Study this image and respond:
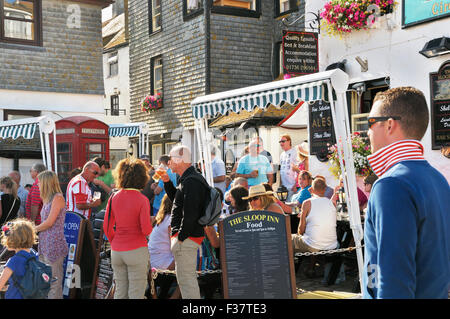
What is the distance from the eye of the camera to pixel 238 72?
19531mm

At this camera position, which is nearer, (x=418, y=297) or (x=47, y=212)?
(x=418, y=297)

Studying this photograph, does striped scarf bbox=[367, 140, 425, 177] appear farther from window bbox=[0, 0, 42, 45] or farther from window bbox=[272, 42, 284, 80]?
window bbox=[272, 42, 284, 80]

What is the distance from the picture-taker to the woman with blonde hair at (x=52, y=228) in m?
6.35

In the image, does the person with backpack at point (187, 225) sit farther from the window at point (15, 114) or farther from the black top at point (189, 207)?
the window at point (15, 114)

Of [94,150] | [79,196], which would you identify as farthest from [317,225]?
[94,150]

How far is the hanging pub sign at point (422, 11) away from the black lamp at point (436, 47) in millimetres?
462

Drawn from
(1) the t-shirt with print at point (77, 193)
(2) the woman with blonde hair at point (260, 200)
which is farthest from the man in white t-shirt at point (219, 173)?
(2) the woman with blonde hair at point (260, 200)

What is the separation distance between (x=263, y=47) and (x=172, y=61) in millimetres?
3400

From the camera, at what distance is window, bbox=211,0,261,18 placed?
19.2m

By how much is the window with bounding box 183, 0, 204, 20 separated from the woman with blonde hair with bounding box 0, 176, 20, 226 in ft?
39.9

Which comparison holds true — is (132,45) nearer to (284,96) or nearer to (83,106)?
(83,106)

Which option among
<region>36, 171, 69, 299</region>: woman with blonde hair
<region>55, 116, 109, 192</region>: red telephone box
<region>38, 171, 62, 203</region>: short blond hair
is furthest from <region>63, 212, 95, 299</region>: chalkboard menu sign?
<region>55, 116, 109, 192</region>: red telephone box

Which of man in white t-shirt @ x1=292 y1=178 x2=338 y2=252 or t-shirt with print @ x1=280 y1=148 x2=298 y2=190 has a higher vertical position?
t-shirt with print @ x1=280 y1=148 x2=298 y2=190
